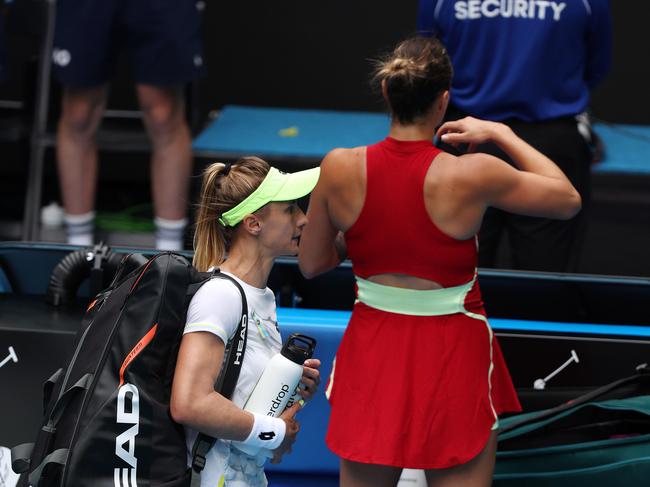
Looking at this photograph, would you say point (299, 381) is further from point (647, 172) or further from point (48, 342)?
point (647, 172)

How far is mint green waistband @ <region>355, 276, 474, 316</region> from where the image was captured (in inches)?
82.0

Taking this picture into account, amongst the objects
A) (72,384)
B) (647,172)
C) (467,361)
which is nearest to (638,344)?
(467,361)

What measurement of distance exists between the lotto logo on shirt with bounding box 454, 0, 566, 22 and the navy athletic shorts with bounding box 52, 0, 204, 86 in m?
1.24

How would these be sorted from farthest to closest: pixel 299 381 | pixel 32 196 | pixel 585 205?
pixel 32 196
pixel 585 205
pixel 299 381

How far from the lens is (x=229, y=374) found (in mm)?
1950

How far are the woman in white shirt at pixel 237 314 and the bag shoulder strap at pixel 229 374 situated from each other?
0.05 feet

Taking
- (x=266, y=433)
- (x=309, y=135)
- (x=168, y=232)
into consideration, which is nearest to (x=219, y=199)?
(x=266, y=433)

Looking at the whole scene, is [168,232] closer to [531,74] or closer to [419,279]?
[531,74]

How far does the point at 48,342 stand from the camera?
8.42 ft

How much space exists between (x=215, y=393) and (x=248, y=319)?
166mm

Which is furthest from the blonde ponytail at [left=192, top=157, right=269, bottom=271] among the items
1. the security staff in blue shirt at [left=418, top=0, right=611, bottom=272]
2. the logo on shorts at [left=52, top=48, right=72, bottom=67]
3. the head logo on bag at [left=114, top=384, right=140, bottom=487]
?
the logo on shorts at [left=52, top=48, right=72, bottom=67]

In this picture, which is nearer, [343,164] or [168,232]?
[343,164]

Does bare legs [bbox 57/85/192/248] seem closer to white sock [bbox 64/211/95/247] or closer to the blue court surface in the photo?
white sock [bbox 64/211/95/247]

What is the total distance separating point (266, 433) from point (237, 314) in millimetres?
212
